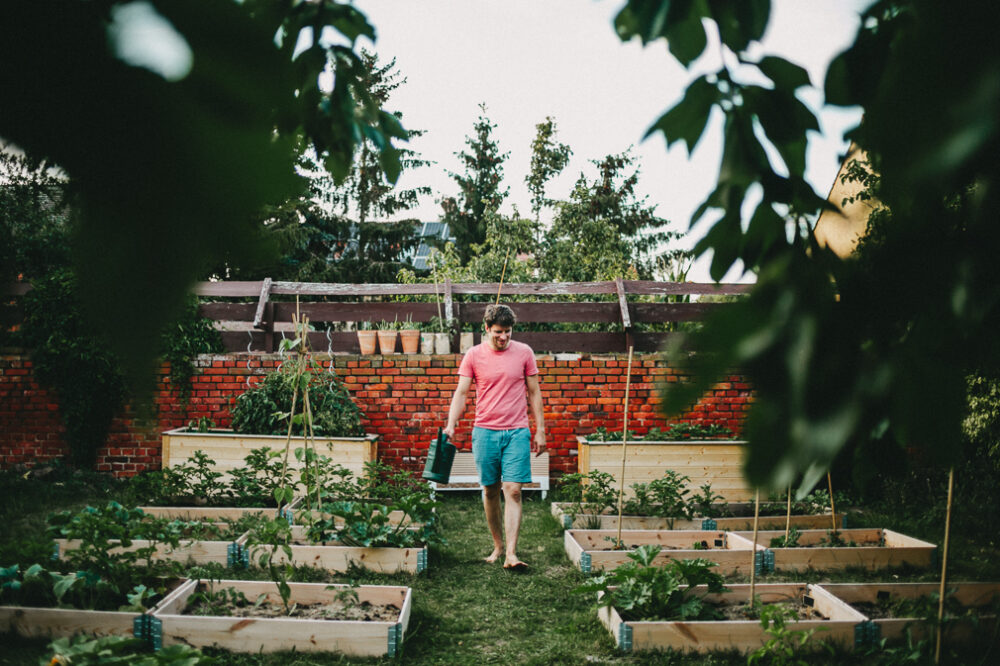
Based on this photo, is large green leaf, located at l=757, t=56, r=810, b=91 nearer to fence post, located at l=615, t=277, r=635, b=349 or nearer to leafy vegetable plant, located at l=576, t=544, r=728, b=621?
leafy vegetable plant, located at l=576, t=544, r=728, b=621

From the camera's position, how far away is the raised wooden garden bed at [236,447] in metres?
5.85

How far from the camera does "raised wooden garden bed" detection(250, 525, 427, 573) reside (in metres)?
3.96

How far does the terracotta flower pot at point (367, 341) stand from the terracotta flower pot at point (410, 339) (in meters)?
0.29

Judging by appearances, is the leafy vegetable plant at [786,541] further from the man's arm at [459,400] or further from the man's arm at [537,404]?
the man's arm at [459,400]

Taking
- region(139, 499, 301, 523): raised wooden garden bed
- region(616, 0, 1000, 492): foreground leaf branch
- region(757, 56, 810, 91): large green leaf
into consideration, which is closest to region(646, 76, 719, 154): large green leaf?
region(757, 56, 810, 91): large green leaf

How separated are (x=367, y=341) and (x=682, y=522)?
343 cm

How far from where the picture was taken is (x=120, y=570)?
10.6 ft

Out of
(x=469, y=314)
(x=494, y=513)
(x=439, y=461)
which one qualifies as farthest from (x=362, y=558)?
(x=469, y=314)

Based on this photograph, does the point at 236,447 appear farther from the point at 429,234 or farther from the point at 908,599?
the point at 429,234

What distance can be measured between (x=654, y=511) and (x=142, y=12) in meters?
5.22

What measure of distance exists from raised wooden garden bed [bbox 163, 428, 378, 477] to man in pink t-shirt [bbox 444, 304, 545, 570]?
180 cm

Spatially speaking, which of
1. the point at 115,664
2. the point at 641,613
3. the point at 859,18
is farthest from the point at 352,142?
the point at 641,613

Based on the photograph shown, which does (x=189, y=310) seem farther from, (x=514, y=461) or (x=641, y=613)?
(x=514, y=461)

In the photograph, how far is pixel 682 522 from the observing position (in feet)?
16.5
